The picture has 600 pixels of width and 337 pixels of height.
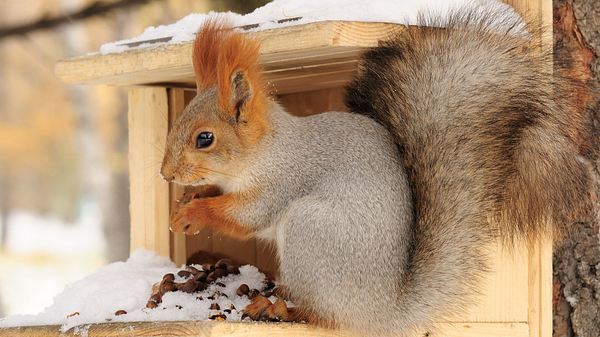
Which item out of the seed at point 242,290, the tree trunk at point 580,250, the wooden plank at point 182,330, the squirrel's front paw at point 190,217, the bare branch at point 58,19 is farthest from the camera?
the bare branch at point 58,19

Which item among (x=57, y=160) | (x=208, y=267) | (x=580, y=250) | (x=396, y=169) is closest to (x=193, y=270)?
(x=208, y=267)

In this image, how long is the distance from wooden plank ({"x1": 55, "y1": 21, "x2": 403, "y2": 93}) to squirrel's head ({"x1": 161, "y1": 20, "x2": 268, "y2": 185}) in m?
0.08

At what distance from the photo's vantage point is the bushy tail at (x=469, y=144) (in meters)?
1.50

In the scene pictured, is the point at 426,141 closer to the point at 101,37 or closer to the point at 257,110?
the point at 257,110

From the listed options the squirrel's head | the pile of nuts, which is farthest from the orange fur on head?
the pile of nuts

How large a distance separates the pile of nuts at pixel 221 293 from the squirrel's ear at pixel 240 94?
28cm

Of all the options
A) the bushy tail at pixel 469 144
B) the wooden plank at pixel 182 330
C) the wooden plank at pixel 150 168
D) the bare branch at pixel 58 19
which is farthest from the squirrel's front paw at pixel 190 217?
the bare branch at pixel 58 19

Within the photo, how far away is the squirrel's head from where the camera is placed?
150 cm

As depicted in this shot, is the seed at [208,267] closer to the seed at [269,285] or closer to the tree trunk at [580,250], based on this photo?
the seed at [269,285]

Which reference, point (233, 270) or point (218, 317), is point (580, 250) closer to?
point (233, 270)

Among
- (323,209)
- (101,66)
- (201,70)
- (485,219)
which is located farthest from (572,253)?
(101,66)

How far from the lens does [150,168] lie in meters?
2.03

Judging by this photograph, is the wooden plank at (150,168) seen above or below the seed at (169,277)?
above

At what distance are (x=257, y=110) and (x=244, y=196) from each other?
0.13 metres
